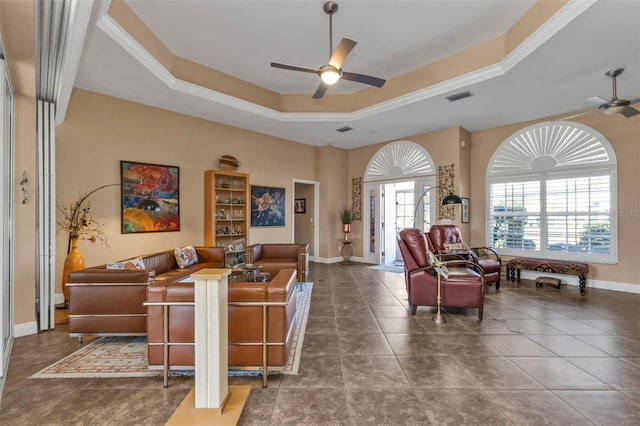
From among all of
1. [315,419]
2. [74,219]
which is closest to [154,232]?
[74,219]

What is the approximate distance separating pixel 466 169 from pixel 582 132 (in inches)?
80.9

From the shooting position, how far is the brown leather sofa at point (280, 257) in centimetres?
506

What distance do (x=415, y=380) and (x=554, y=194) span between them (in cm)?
551

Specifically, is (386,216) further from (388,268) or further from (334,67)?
(334,67)

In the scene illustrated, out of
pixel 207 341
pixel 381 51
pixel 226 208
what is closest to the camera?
pixel 207 341

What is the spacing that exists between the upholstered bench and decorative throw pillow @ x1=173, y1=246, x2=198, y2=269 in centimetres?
623

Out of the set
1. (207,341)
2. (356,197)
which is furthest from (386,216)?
(207,341)

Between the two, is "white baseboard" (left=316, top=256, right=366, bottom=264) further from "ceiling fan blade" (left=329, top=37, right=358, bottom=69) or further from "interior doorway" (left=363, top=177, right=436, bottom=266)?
"ceiling fan blade" (left=329, top=37, right=358, bottom=69)

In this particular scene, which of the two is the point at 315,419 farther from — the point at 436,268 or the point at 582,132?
the point at 582,132

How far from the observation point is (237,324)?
225 cm

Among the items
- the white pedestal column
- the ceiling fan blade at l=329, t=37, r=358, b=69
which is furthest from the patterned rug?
the white pedestal column

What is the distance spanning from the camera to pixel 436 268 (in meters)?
3.80

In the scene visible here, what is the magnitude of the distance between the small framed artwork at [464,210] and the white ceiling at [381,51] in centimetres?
180

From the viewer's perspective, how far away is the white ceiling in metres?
3.32
